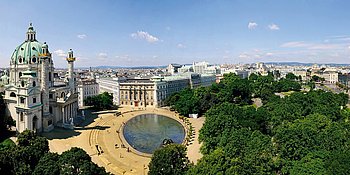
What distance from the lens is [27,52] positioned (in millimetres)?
65250

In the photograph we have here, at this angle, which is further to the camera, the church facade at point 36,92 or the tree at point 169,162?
the church facade at point 36,92

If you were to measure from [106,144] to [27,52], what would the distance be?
1248 inches

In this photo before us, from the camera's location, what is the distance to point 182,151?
30719 mm

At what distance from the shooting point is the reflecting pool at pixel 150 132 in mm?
53156

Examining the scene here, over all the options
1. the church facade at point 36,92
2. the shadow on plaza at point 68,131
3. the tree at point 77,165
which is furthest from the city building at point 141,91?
the tree at point 77,165

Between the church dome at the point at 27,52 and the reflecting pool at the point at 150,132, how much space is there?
26.6 m

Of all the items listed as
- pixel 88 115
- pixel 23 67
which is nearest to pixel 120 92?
pixel 88 115

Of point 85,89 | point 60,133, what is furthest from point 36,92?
point 85,89

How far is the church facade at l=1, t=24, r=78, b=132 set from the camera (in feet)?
174

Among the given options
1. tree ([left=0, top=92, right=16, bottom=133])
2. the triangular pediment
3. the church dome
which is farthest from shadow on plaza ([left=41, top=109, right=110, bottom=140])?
the church dome

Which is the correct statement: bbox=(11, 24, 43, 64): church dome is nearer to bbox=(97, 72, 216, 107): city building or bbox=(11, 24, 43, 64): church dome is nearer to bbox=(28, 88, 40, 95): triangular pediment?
bbox=(28, 88, 40, 95): triangular pediment

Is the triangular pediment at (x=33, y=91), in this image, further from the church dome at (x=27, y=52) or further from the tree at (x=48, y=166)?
the tree at (x=48, y=166)

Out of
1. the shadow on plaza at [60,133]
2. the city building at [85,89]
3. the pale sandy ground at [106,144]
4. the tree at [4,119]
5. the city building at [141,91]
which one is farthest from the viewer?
the city building at [141,91]

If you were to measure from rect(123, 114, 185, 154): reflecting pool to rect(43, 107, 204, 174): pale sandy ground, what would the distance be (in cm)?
249
